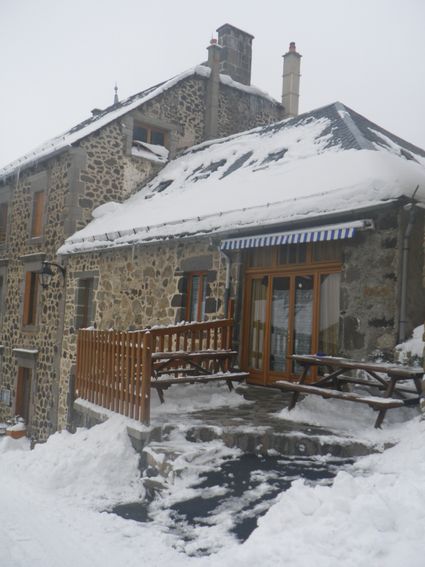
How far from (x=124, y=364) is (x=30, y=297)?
9132 mm

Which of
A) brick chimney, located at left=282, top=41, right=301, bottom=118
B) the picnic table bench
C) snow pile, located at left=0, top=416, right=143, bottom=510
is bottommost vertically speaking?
snow pile, located at left=0, top=416, right=143, bottom=510

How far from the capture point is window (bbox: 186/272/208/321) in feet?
30.7

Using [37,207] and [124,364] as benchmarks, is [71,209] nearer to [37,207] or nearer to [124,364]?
[37,207]

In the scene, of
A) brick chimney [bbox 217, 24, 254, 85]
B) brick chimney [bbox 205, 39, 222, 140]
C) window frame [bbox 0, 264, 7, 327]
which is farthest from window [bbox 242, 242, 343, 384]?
window frame [bbox 0, 264, 7, 327]

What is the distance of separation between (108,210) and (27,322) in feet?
13.3

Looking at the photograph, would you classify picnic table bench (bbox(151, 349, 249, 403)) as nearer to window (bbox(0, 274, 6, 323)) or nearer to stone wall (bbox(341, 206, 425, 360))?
stone wall (bbox(341, 206, 425, 360))

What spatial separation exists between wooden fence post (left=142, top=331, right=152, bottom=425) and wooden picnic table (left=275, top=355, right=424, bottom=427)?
154 cm

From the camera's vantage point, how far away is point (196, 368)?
7.55m

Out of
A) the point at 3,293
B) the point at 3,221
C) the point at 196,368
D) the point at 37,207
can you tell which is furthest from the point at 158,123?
the point at 196,368

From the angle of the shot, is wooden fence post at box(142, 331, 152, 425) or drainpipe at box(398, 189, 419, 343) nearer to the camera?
wooden fence post at box(142, 331, 152, 425)

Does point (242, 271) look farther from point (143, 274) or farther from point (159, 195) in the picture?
point (159, 195)

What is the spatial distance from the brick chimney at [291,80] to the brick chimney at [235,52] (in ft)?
3.82

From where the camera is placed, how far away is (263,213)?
307 inches

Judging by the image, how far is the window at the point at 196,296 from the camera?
30.7ft
